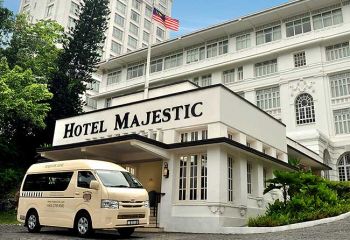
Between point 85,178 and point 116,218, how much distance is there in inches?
73.6

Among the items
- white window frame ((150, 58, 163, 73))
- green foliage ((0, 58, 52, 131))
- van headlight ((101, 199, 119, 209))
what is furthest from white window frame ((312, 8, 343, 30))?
van headlight ((101, 199, 119, 209))

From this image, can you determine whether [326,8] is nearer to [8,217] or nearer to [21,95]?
[21,95]

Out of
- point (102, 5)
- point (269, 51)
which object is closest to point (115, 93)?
point (102, 5)

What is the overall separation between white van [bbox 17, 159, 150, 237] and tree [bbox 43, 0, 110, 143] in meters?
19.6

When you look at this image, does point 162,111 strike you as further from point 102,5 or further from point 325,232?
point 102,5

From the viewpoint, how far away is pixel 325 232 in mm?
10523

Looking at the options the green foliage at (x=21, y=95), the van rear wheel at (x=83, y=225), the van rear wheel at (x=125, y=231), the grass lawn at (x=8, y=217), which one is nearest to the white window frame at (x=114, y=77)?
the green foliage at (x=21, y=95)

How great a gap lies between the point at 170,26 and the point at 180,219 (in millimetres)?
14025

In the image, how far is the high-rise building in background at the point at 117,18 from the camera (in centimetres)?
6244

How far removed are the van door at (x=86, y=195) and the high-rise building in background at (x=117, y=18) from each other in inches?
2112

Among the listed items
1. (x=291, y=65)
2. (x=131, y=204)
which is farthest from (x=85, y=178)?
(x=291, y=65)

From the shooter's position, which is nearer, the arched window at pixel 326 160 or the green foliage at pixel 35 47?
the arched window at pixel 326 160

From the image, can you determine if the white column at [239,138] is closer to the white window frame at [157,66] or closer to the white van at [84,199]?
the white van at [84,199]

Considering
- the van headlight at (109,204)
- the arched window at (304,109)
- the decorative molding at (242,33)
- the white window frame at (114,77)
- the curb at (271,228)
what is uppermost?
the decorative molding at (242,33)
